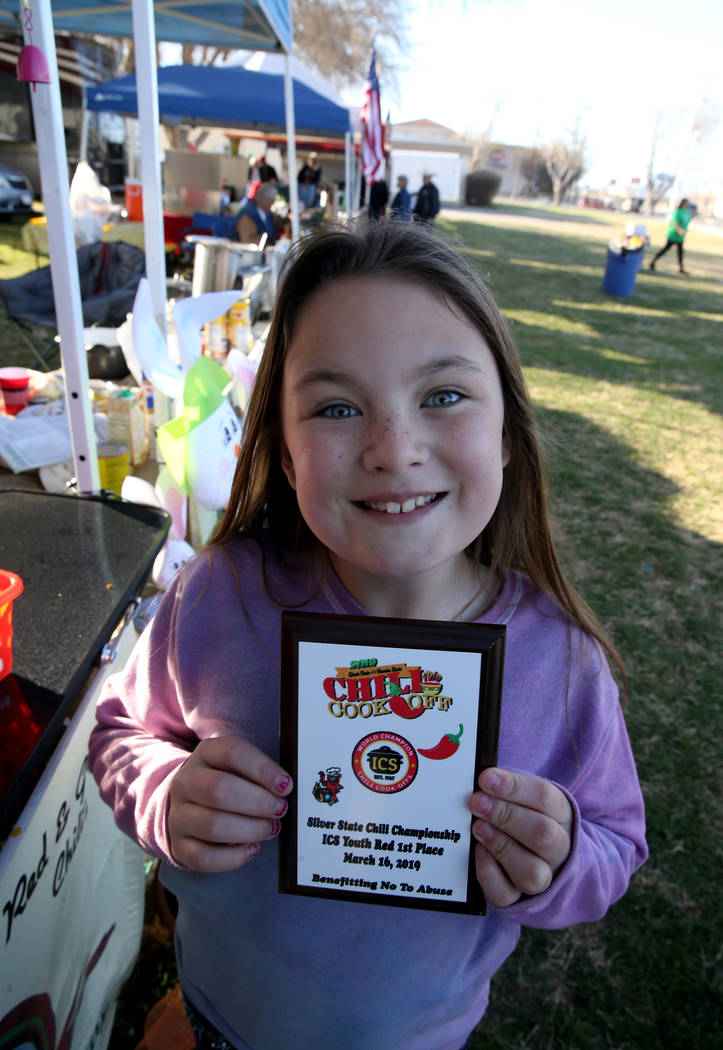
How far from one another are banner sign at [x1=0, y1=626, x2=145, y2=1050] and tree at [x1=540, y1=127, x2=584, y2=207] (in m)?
67.9

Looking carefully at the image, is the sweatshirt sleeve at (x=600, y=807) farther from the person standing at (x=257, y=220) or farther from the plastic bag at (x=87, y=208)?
the person standing at (x=257, y=220)

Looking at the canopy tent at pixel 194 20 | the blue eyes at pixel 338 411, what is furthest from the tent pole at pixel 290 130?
the blue eyes at pixel 338 411

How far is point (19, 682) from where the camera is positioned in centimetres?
110

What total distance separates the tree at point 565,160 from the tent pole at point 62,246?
2642 inches

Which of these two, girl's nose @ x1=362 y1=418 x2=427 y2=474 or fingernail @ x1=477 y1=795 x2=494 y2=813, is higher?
girl's nose @ x1=362 y1=418 x2=427 y2=474

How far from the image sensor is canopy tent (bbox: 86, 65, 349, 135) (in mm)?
9289

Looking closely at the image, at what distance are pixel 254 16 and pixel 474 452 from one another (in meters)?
4.92

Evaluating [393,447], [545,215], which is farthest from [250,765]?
[545,215]

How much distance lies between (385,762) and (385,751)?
13 millimetres

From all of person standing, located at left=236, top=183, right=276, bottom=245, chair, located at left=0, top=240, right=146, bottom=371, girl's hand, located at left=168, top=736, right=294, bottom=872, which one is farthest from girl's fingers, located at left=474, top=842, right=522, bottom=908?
person standing, located at left=236, top=183, right=276, bottom=245

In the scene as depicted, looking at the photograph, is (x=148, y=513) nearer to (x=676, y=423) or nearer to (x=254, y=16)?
(x=254, y=16)

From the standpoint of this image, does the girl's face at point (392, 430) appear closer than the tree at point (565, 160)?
Yes

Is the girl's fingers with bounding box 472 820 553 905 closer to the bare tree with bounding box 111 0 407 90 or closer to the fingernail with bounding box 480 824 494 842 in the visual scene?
the fingernail with bounding box 480 824 494 842

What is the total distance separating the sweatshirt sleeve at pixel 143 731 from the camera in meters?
0.92
